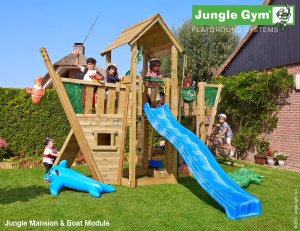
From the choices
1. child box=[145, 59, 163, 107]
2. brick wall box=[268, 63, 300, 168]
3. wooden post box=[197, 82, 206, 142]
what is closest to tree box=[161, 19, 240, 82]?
brick wall box=[268, 63, 300, 168]

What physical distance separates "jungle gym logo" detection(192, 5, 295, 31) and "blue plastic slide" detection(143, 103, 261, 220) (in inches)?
291

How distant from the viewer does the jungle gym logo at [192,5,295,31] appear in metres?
13.4

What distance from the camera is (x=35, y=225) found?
5.11 metres

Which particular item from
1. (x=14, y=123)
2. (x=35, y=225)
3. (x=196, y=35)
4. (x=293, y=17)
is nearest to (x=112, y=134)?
(x=35, y=225)

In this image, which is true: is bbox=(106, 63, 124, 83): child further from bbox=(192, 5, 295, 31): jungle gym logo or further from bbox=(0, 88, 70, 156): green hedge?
bbox=(192, 5, 295, 31): jungle gym logo

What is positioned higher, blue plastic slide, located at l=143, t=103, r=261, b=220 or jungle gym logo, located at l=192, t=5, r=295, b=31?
jungle gym logo, located at l=192, t=5, r=295, b=31

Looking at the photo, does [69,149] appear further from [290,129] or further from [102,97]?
[290,129]

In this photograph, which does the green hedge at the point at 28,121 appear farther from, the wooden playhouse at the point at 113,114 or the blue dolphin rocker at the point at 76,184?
the blue dolphin rocker at the point at 76,184

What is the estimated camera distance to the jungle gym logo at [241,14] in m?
13.4

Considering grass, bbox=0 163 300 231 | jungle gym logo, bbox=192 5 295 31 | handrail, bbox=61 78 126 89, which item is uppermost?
jungle gym logo, bbox=192 5 295 31

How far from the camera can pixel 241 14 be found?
14.0 m

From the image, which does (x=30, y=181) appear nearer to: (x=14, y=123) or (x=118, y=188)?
(x=118, y=188)

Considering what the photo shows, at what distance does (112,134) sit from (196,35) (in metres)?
19.8

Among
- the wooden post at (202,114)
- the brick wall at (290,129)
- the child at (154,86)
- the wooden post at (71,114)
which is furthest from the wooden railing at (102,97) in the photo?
the brick wall at (290,129)
